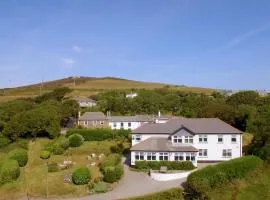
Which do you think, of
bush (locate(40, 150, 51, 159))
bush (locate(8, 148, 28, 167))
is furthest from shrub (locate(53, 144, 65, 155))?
bush (locate(8, 148, 28, 167))

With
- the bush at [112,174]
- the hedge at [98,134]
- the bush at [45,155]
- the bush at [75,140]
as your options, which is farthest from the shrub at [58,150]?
the bush at [112,174]

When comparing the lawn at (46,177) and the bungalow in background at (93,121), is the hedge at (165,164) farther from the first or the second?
the bungalow in background at (93,121)

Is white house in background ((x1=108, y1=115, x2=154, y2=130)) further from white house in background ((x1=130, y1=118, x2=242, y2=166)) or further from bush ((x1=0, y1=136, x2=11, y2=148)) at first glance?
white house in background ((x1=130, y1=118, x2=242, y2=166))

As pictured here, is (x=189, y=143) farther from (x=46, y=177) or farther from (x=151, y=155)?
(x=46, y=177)

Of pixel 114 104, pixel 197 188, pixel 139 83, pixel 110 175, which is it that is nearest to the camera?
pixel 197 188

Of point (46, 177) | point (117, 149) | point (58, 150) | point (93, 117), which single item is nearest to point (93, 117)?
point (93, 117)

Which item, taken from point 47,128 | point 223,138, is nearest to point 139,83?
point 47,128

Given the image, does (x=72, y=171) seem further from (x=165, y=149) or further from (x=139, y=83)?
(x=139, y=83)
